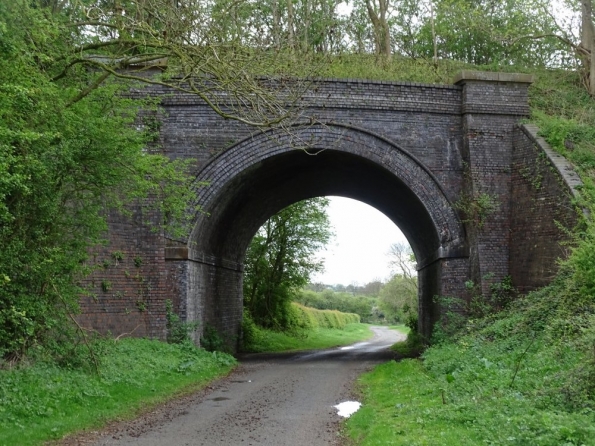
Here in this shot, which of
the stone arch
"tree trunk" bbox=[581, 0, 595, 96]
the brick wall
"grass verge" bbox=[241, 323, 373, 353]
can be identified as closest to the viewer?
the brick wall

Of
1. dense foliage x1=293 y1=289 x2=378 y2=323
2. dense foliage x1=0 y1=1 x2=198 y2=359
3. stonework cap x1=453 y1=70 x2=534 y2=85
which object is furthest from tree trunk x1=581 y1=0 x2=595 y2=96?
dense foliage x1=293 y1=289 x2=378 y2=323

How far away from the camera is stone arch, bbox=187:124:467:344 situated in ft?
50.2

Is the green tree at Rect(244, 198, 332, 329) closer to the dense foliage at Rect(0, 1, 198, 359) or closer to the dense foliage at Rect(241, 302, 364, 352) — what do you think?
the dense foliage at Rect(241, 302, 364, 352)

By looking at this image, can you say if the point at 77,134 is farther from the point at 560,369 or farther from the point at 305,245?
the point at 305,245

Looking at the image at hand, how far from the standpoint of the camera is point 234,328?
20.3 metres

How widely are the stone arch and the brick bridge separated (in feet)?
0.12

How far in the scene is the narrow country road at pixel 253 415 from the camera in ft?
25.4

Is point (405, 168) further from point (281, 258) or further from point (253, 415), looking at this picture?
point (281, 258)

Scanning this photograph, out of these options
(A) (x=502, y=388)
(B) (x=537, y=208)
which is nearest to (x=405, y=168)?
(B) (x=537, y=208)

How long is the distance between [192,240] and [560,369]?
29.7ft

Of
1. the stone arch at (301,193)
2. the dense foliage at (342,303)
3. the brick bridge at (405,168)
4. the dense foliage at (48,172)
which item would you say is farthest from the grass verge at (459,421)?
the dense foliage at (342,303)

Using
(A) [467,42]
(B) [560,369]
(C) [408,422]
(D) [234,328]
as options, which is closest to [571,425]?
(C) [408,422]

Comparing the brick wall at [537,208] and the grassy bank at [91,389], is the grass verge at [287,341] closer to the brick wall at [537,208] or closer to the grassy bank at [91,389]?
the grassy bank at [91,389]

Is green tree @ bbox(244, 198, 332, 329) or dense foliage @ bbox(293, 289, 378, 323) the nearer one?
green tree @ bbox(244, 198, 332, 329)
